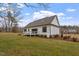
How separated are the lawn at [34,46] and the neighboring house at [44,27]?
0.22 ft

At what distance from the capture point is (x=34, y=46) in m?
2.75

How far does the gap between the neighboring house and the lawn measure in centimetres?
7

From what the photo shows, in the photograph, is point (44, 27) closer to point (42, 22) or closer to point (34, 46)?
point (42, 22)

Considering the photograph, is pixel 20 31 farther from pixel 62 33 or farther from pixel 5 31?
pixel 62 33

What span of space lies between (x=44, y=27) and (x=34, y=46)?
0.23 metres

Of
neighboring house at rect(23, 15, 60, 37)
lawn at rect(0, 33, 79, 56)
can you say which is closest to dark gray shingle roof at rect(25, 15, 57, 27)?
neighboring house at rect(23, 15, 60, 37)

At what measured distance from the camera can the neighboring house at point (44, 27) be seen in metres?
2.76

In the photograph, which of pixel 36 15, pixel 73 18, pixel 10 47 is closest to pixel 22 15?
pixel 36 15

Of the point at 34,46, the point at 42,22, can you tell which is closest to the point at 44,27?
the point at 42,22

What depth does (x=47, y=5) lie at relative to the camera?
2.74 m

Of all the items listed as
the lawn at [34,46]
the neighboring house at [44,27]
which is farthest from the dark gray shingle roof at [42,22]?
the lawn at [34,46]

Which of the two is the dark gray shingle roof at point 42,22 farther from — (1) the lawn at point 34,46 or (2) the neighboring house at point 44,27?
(1) the lawn at point 34,46

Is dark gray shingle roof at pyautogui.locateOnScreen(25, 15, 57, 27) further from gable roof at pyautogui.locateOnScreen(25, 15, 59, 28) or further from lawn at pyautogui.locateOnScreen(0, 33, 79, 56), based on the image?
lawn at pyautogui.locateOnScreen(0, 33, 79, 56)

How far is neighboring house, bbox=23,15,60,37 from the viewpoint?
9.07 ft
